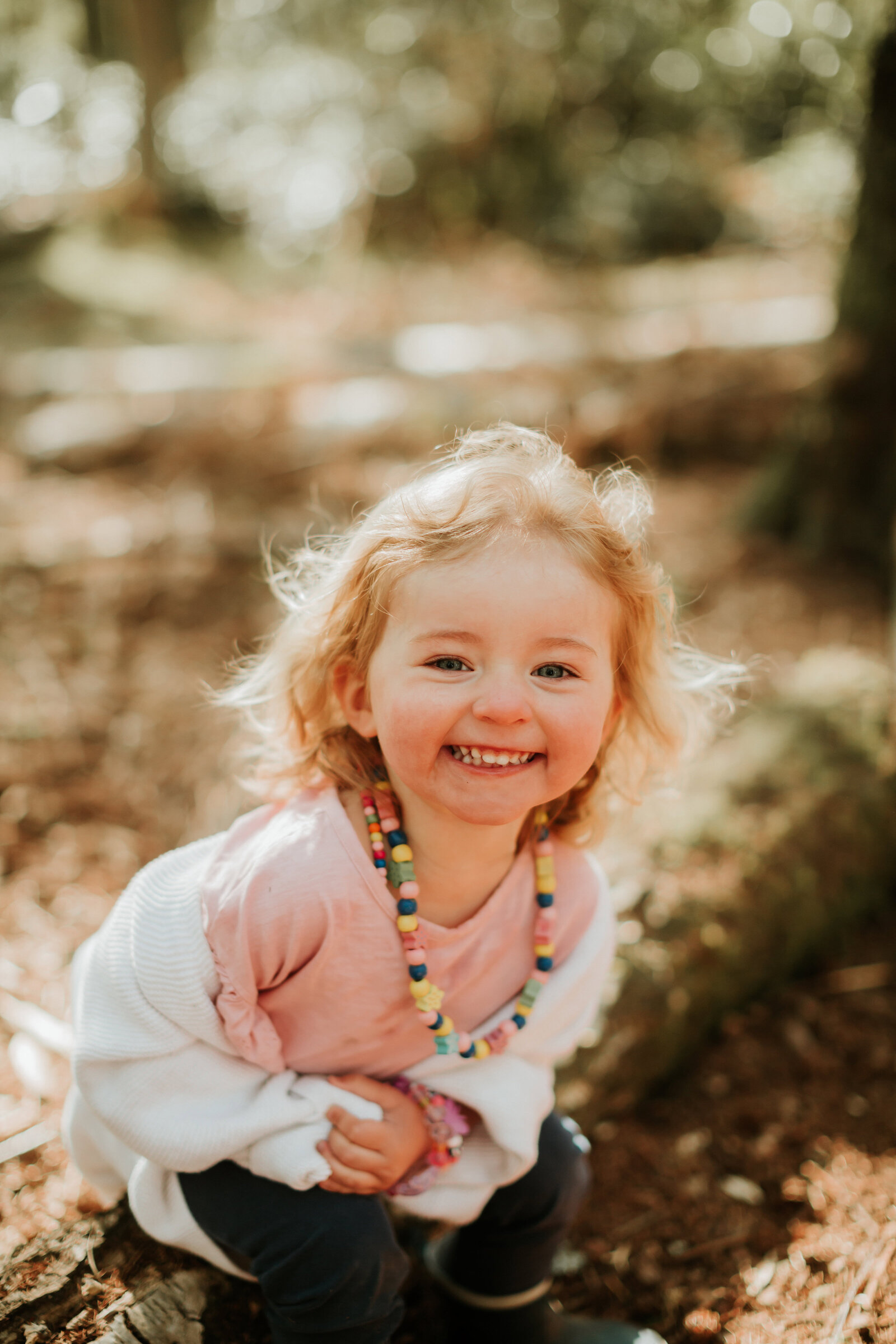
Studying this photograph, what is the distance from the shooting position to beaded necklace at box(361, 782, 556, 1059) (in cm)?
157

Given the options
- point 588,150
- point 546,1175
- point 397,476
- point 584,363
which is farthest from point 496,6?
point 546,1175

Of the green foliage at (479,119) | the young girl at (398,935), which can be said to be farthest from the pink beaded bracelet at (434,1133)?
the green foliage at (479,119)

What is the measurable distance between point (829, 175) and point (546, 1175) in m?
7.57

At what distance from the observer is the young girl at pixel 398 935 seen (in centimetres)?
147

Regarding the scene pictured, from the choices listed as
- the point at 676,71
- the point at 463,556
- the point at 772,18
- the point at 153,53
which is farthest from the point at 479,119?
the point at 463,556

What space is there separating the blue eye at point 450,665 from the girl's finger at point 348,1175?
0.80 meters

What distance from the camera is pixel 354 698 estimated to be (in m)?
1.66

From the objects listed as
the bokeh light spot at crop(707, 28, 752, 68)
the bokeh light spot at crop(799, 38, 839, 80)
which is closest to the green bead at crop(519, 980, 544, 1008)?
the bokeh light spot at crop(799, 38, 839, 80)

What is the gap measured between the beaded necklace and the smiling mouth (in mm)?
219

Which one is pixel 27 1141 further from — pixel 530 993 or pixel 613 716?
pixel 613 716

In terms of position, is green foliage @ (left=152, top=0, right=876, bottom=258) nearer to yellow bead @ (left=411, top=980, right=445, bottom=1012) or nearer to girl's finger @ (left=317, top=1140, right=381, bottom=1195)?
yellow bead @ (left=411, top=980, right=445, bottom=1012)

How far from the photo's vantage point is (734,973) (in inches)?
105

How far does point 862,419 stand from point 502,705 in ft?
13.1

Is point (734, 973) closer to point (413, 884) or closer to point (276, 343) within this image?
point (413, 884)
